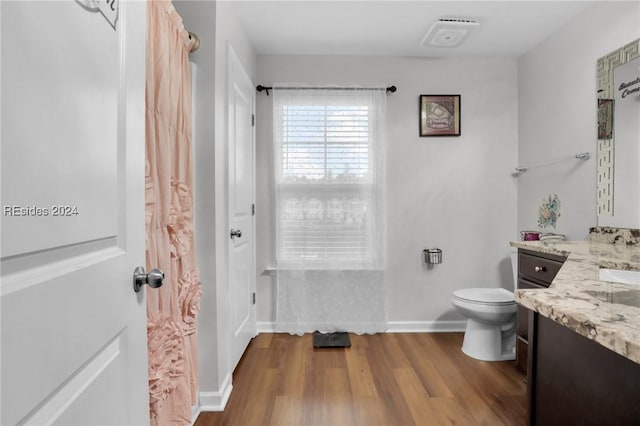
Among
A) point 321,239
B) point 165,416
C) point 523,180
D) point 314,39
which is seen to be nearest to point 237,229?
point 321,239

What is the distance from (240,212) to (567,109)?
255 centimetres

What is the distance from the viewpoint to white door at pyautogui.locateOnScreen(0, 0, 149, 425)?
1.49 ft

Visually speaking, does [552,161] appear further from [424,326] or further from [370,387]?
[370,387]

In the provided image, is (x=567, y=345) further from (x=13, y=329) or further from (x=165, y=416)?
(x=165, y=416)

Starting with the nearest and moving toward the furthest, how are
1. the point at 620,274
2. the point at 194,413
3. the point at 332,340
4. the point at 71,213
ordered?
the point at 71,213
the point at 620,274
the point at 194,413
the point at 332,340

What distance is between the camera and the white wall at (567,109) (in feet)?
6.91

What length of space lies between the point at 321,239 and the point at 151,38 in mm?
1998

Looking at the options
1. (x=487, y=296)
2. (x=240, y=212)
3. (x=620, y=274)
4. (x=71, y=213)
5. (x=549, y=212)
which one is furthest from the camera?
(x=549, y=212)

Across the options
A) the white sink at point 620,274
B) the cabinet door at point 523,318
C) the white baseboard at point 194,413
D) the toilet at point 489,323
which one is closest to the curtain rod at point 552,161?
the toilet at point 489,323

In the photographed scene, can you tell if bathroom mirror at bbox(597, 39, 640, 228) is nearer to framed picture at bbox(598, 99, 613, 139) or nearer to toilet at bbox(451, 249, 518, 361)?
framed picture at bbox(598, 99, 613, 139)

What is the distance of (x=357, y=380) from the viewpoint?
2.11 metres

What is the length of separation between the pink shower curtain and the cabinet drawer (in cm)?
200

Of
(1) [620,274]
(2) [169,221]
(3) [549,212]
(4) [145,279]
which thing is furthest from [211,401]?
(3) [549,212]

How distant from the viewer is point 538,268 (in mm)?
1994
